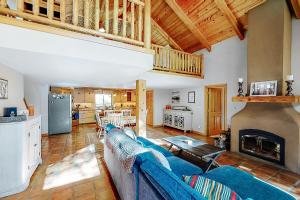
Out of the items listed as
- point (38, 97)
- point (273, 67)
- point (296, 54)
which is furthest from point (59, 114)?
point (296, 54)

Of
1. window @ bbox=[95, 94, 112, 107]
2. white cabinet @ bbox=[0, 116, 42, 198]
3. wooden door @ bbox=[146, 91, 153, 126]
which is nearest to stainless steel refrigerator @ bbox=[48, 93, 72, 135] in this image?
window @ bbox=[95, 94, 112, 107]

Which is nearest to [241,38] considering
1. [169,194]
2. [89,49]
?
[89,49]

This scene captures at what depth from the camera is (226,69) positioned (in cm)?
494

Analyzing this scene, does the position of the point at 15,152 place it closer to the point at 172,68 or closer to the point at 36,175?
the point at 36,175

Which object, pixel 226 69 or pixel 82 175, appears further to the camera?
pixel 226 69

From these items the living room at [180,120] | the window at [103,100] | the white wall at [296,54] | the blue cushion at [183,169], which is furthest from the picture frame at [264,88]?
the window at [103,100]

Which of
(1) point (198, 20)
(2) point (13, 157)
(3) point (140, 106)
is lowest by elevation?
(2) point (13, 157)

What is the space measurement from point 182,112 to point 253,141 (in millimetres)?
3077

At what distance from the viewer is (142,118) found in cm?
428

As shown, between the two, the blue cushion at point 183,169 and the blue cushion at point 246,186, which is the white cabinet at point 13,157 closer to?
the blue cushion at point 183,169

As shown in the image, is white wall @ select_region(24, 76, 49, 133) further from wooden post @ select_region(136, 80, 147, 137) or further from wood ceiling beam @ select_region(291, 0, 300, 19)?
wood ceiling beam @ select_region(291, 0, 300, 19)

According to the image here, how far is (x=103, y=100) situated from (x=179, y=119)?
5.04 metres

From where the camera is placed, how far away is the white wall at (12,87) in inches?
98.3

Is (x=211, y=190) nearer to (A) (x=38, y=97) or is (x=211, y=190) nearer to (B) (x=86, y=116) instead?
(A) (x=38, y=97)
